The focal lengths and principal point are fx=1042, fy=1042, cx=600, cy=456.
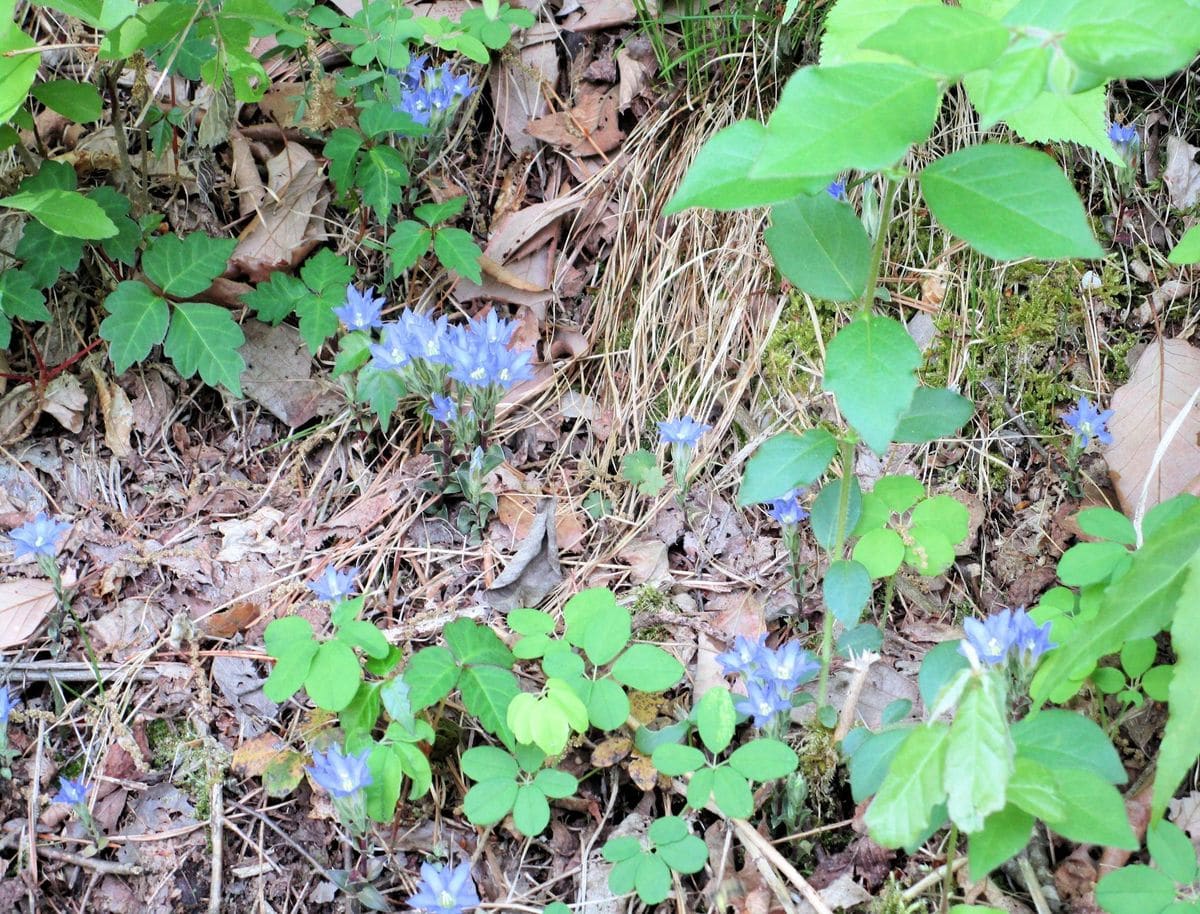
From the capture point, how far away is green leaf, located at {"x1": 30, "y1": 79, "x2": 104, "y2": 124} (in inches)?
104

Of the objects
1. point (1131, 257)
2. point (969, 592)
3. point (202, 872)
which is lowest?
point (202, 872)

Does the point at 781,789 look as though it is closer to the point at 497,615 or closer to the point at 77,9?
the point at 497,615

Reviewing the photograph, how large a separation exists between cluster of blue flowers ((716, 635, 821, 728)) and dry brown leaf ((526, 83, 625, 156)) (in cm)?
174

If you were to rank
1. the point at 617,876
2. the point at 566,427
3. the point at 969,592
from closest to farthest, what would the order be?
the point at 617,876, the point at 969,592, the point at 566,427

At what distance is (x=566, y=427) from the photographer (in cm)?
290

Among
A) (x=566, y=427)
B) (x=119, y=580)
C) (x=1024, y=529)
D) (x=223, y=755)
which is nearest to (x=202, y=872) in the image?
(x=223, y=755)

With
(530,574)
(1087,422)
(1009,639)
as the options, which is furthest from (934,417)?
(530,574)

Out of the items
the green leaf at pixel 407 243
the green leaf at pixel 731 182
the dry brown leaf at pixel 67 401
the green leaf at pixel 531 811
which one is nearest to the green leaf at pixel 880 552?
the green leaf at pixel 531 811

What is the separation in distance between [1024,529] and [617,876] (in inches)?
52.1

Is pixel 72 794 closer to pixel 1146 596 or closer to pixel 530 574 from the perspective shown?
pixel 530 574

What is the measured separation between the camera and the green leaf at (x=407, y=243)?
2832 mm

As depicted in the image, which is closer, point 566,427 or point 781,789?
point 781,789

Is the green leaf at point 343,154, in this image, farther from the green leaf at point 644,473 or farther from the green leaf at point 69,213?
the green leaf at point 644,473

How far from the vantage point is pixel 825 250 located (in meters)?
1.75
